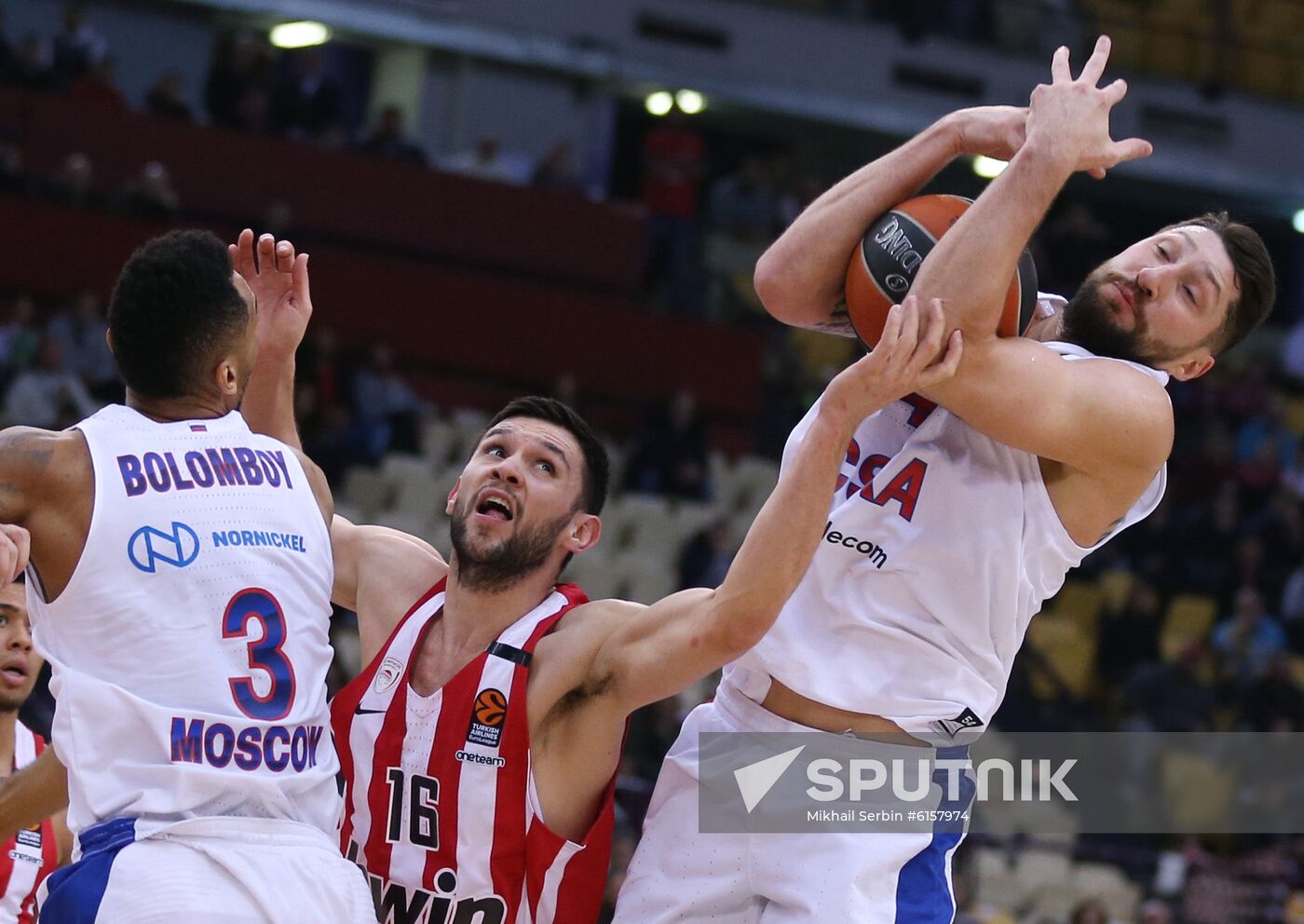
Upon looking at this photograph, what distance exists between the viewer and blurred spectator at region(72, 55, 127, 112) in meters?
15.4

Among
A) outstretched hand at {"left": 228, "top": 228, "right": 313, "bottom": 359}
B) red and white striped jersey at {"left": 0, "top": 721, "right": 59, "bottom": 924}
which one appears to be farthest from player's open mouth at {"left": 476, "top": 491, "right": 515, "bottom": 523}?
red and white striped jersey at {"left": 0, "top": 721, "right": 59, "bottom": 924}

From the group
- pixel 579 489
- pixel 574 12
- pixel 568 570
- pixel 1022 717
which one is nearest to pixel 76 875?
pixel 579 489

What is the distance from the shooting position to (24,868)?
5.66 metres

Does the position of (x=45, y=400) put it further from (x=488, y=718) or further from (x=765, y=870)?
(x=765, y=870)

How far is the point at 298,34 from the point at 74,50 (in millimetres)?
2840

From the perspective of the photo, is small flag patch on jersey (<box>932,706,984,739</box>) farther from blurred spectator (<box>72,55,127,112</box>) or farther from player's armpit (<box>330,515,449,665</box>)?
blurred spectator (<box>72,55,127,112</box>)

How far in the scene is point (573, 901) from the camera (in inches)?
179

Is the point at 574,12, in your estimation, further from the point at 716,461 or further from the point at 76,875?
the point at 76,875

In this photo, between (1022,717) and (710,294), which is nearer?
(1022,717)

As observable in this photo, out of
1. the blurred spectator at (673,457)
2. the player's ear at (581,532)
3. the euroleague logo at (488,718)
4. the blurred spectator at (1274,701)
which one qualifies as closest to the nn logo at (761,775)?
the euroleague logo at (488,718)

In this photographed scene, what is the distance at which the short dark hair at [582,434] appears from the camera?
4.93 metres

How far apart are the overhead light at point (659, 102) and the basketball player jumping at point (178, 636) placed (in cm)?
1610

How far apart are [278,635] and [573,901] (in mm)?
1112

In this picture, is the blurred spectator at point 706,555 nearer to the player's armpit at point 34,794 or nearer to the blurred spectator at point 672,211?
the blurred spectator at point 672,211
